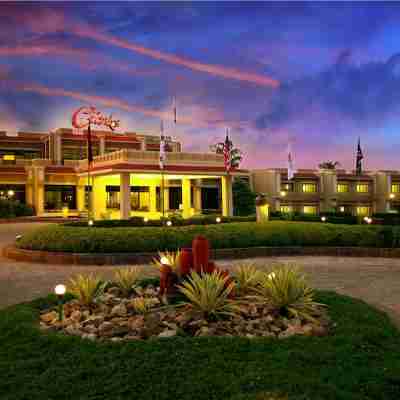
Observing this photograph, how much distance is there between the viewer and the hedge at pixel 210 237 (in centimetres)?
1328

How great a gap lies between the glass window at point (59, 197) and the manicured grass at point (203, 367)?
38834mm

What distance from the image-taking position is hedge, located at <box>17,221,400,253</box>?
523 inches

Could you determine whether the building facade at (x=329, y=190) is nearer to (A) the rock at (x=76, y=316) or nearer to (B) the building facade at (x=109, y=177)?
(B) the building facade at (x=109, y=177)

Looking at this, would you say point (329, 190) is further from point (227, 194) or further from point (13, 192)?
point (13, 192)

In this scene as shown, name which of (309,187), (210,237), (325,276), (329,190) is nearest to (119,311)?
(325,276)

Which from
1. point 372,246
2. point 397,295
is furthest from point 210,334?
point 372,246

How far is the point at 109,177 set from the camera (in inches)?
1235

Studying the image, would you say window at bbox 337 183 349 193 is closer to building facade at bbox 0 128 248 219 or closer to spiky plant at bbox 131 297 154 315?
building facade at bbox 0 128 248 219

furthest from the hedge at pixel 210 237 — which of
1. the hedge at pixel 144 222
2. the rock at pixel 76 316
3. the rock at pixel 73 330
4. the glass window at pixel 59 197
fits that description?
the glass window at pixel 59 197

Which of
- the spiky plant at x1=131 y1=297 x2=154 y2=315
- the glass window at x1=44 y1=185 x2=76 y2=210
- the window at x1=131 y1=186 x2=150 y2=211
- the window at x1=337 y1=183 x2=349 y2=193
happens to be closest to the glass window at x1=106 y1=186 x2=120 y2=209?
the window at x1=131 y1=186 x2=150 y2=211

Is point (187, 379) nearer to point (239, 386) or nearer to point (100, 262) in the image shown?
point (239, 386)

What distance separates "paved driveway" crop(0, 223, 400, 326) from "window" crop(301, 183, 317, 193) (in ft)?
126

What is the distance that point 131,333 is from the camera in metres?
5.37

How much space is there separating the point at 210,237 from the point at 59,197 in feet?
105
